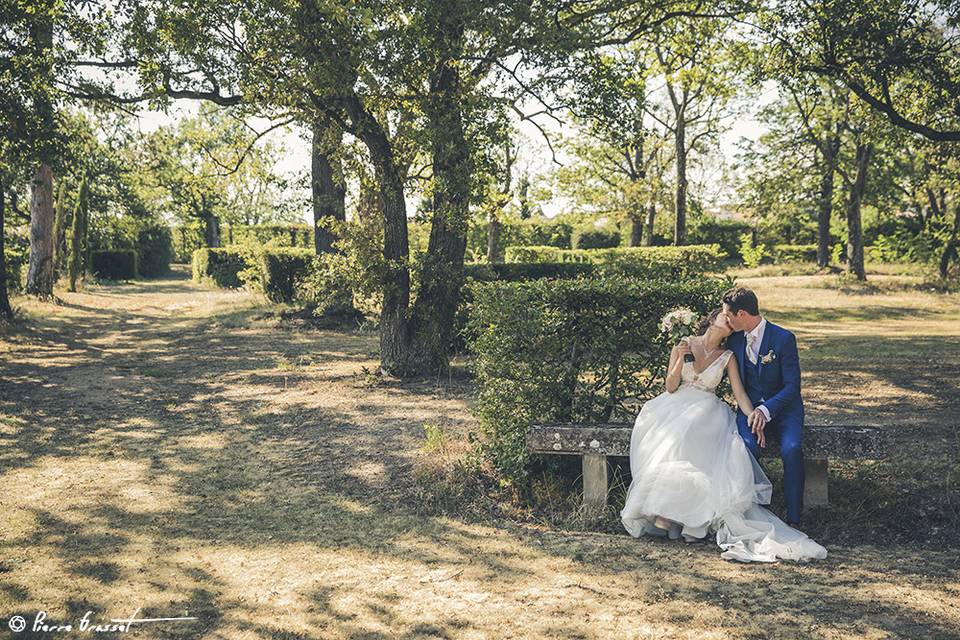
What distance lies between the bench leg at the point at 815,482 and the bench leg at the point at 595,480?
1.42 metres

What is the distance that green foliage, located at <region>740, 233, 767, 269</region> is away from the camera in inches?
1531

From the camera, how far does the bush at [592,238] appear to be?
43219 mm

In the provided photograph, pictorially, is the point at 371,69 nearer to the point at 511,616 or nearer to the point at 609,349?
the point at 609,349

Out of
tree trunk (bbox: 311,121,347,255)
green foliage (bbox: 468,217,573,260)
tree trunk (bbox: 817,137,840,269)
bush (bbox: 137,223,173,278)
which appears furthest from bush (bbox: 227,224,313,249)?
tree trunk (bbox: 817,137,840,269)

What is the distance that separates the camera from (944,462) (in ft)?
21.0

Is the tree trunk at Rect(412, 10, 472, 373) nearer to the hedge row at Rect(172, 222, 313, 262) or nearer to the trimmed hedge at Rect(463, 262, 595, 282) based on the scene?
the trimmed hedge at Rect(463, 262, 595, 282)

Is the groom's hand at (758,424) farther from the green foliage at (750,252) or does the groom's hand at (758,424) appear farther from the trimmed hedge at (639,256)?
the green foliage at (750,252)

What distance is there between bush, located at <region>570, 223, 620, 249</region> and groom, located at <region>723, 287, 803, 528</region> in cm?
3763

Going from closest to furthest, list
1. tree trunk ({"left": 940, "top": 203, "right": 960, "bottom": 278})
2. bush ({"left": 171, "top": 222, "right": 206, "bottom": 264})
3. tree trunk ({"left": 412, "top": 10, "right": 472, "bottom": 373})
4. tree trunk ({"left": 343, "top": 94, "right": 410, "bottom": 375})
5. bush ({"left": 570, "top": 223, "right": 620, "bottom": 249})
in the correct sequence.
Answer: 1. tree trunk ({"left": 412, "top": 10, "right": 472, "bottom": 373})
2. tree trunk ({"left": 343, "top": 94, "right": 410, "bottom": 375})
3. tree trunk ({"left": 940, "top": 203, "right": 960, "bottom": 278})
4. bush ({"left": 570, "top": 223, "right": 620, "bottom": 249})
5. bush ({"left": 171, "top": 222, "right": 206, "bottom": 264})

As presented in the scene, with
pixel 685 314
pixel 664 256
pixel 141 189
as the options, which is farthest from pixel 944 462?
pixel 141 189

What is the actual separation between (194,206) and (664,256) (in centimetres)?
3603

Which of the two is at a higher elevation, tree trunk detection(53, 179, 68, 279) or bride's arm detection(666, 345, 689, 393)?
tree trunk detection(53, 179, 68, 279)

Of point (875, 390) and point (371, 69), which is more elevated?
point (371, 69)

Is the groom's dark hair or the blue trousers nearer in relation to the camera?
the blue trousers
